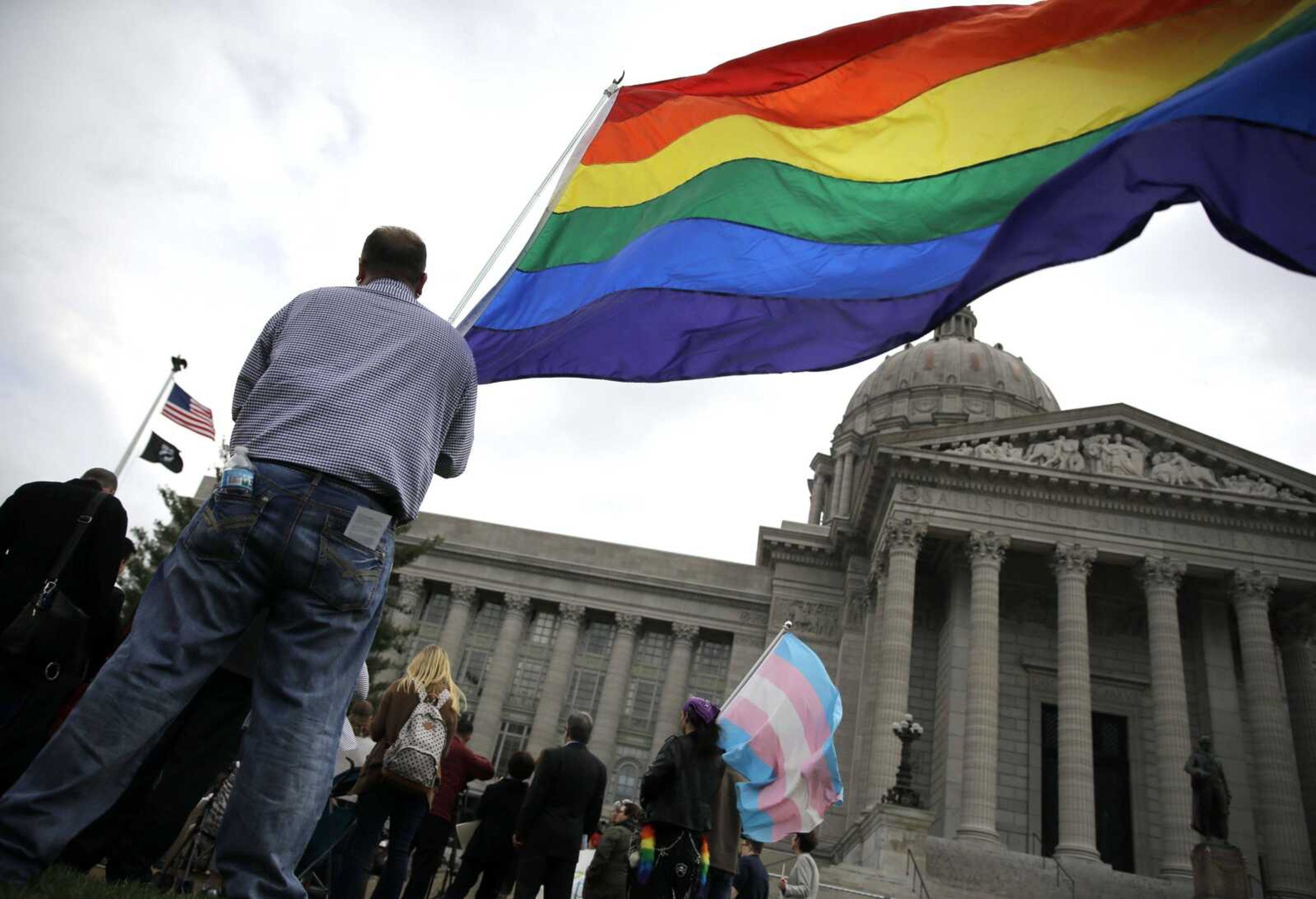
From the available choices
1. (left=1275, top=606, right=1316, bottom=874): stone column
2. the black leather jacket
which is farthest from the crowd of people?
(left=1275, top=606, right=1316, bottom=874): stone column

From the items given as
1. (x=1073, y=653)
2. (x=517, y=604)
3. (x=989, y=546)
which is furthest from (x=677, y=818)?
(x=517, y=604)

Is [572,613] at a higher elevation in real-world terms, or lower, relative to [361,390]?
higher

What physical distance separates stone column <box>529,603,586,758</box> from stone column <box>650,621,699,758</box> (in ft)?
13.4

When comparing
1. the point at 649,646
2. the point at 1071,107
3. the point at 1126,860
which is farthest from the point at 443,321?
the point at 649,646

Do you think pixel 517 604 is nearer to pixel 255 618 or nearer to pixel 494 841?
pixel 494 841

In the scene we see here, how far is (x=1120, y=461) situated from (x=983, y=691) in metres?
8.88

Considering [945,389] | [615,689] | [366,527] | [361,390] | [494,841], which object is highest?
[945,389]

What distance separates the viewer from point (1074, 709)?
28078 millimetres

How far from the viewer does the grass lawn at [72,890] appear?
291cm

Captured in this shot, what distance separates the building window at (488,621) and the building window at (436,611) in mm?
1482

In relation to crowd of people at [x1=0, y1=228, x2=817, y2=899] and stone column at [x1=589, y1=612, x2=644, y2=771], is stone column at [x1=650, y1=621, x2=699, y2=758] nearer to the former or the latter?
stone column at [x1=589, y1=612, x2=644, y2=771]

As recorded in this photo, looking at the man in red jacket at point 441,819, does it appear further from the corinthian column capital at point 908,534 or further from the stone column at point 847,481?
the stone column at point 847,481

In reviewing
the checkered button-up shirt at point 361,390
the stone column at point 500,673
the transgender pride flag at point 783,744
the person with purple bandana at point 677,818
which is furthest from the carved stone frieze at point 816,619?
the checkered button-up shirt at point 361,390

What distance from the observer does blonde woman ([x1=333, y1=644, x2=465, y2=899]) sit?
6828 millimetres
